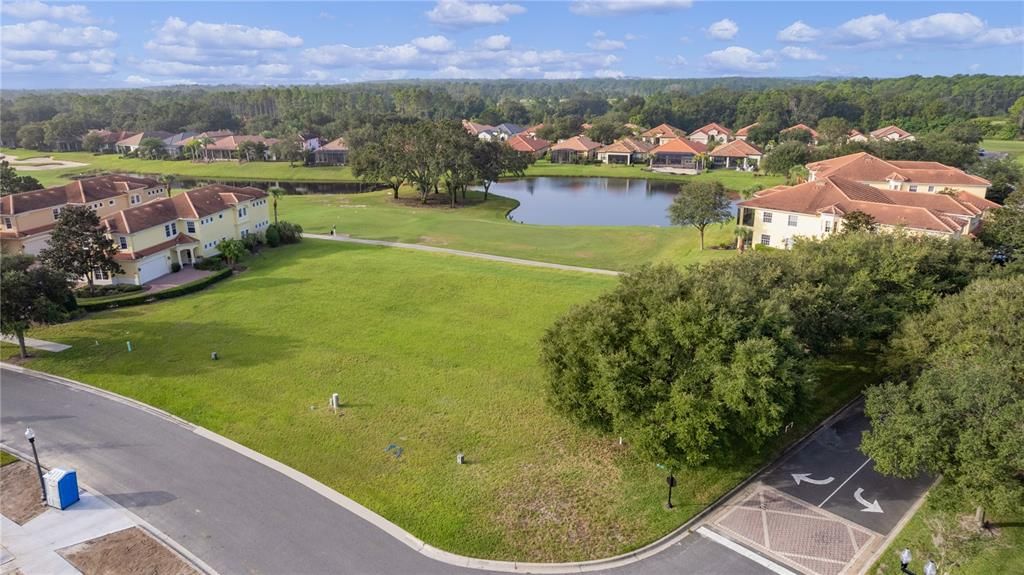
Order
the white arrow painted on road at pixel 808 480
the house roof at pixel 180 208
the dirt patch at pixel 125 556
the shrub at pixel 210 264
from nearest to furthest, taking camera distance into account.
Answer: the dirt patch at pixel 125 556
the white arrow painted on road at pixel 808 480
the house roof at pixel 180 208
the shrub at pixel 210 264

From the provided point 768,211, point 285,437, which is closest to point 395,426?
point 285,437

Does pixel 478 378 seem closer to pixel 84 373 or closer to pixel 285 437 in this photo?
pixel 285 437

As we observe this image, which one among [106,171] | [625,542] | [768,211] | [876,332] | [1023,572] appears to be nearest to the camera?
[1023,572]

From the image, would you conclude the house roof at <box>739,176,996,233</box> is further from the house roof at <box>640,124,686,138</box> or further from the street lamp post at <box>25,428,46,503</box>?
the house roof at <box>640,124,686,138</box>

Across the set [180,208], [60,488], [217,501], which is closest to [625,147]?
[180,208]

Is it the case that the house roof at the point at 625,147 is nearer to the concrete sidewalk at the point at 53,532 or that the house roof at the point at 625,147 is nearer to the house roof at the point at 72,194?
the house roof at the point at 72,194

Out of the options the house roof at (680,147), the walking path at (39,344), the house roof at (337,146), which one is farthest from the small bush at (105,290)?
the house roof at (680,147)
